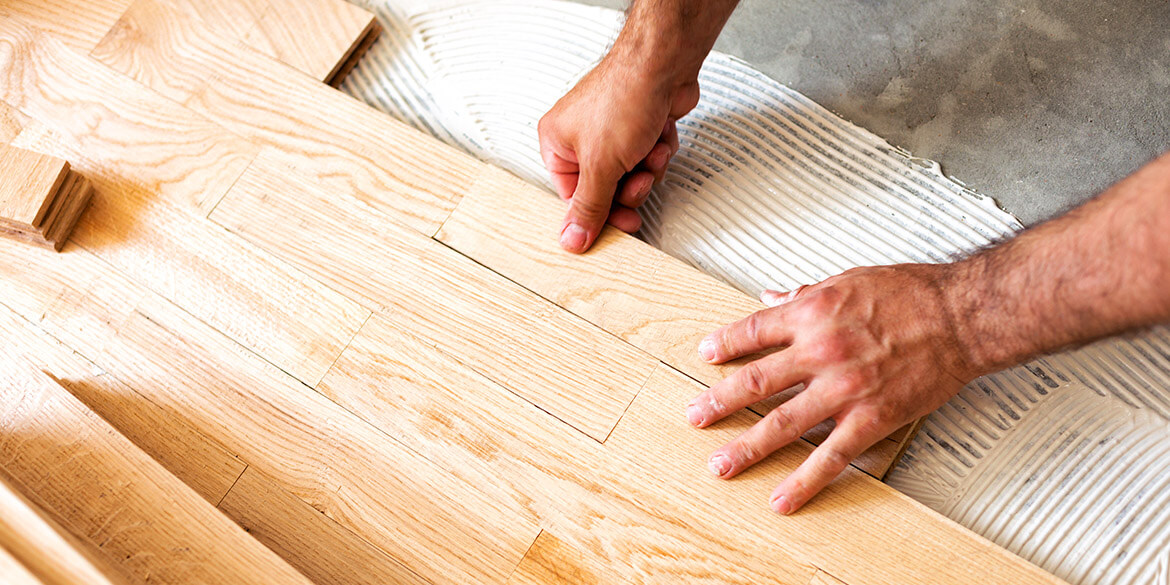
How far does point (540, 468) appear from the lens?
1127 mm

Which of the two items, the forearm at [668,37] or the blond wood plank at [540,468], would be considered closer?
the blond wood plank at [540,468]

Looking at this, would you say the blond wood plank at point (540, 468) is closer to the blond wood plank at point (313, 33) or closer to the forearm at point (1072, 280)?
the forearm at point (1072, 280)

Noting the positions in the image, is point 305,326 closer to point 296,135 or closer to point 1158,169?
point 296,135

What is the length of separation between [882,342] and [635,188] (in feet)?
1.45

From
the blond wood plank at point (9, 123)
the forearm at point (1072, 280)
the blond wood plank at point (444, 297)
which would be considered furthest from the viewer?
the blond wood plank at point (9, 123)

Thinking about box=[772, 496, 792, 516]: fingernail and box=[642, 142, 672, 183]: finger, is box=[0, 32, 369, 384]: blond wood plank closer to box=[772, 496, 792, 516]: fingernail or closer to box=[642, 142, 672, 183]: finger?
box=[642, 142, 672, 183]: finger

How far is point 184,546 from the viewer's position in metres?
1.05

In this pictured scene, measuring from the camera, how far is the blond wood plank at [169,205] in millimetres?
1231

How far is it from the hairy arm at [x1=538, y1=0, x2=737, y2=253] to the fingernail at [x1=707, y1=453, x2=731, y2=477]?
373 mm

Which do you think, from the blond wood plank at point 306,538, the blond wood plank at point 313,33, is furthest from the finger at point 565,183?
the blond wood plank at point 306,538

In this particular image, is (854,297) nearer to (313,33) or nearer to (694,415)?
(694,415)

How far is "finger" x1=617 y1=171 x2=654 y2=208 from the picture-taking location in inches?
50.3

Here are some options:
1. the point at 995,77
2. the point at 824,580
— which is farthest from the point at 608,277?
the point at 995,77

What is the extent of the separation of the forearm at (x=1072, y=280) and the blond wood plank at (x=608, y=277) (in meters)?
0.23
